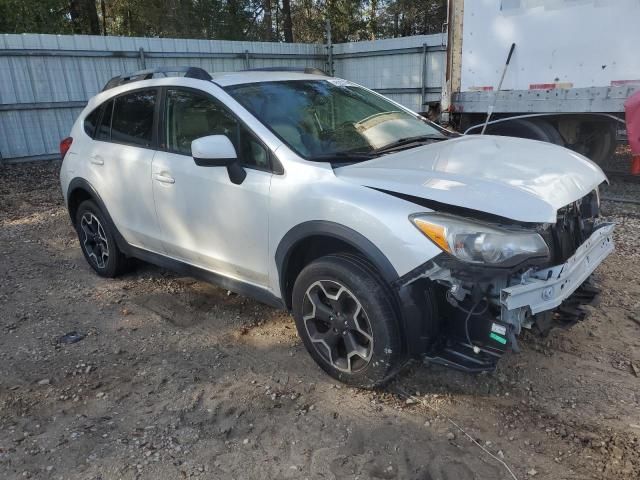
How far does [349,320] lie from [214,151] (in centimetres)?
127

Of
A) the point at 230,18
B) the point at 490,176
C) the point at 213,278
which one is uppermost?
the point at 230,18

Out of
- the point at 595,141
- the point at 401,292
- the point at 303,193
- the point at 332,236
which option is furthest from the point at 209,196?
the point at 595,141

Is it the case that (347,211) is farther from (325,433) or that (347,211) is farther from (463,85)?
(463,85)

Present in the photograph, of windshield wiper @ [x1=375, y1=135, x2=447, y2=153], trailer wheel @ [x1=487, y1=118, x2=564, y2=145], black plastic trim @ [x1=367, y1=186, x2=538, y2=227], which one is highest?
windshield wiper @ [x1=375, y1=135, x2=447, y2=153]

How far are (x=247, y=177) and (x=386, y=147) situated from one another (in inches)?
36.9

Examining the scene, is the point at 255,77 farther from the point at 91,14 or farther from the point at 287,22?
the point at 287,22

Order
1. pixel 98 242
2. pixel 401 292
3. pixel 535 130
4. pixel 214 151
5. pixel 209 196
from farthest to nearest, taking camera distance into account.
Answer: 1. pixel 535 130
2. pixel 98 242
3. pixel 209 196
4. pixel 214 151
5. pixel 401 292

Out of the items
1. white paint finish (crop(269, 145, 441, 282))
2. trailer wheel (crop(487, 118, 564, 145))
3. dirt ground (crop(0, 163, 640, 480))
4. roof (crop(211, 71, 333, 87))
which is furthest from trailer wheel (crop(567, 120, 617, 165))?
white paint finish (crop(269, 145, 441, 282))

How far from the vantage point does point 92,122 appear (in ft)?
15.7

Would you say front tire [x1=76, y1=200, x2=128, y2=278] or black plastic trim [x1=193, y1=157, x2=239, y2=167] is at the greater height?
black plastic trim [x1=193, y1=157, x2=239, y2=167]

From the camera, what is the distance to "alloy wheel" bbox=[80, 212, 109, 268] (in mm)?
4871

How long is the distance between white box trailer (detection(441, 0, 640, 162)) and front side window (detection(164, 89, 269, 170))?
4872 millimetres

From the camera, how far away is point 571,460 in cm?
250

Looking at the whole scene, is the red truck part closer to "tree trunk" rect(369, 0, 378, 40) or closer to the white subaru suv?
the white subaru suv
